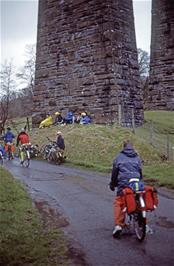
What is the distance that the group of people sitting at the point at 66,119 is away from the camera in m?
Result: 22.1

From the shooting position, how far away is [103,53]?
859 inches

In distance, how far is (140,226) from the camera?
671 cm

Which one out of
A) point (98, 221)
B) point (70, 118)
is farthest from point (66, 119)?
point (98, 221)

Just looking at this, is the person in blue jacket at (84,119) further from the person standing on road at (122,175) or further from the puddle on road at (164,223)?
the person standing on road at (122,175)

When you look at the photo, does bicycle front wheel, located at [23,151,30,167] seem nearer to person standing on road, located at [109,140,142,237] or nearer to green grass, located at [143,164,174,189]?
green grass, located at [143,164,174,189]

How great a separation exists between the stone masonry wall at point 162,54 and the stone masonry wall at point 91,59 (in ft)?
13.6

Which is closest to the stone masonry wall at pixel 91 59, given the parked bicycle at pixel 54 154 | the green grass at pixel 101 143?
the green grass at pixel 101 143

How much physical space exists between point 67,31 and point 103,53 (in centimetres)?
293

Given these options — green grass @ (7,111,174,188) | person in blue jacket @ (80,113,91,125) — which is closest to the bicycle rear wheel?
green grass @ (7,111,174,188)

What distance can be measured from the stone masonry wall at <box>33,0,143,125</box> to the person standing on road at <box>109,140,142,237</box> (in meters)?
14.3

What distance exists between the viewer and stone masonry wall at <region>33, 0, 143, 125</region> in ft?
71.2

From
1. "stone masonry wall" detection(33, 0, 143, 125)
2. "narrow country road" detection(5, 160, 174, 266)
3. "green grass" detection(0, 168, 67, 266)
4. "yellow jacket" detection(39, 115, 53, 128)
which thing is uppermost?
"stone masonry wall" detection(33, 0, 143, 125)

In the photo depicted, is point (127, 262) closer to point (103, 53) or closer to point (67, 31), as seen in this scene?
point (103, 53)

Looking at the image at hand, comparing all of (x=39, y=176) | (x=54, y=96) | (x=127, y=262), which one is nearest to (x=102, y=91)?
(x=54, y=96)
